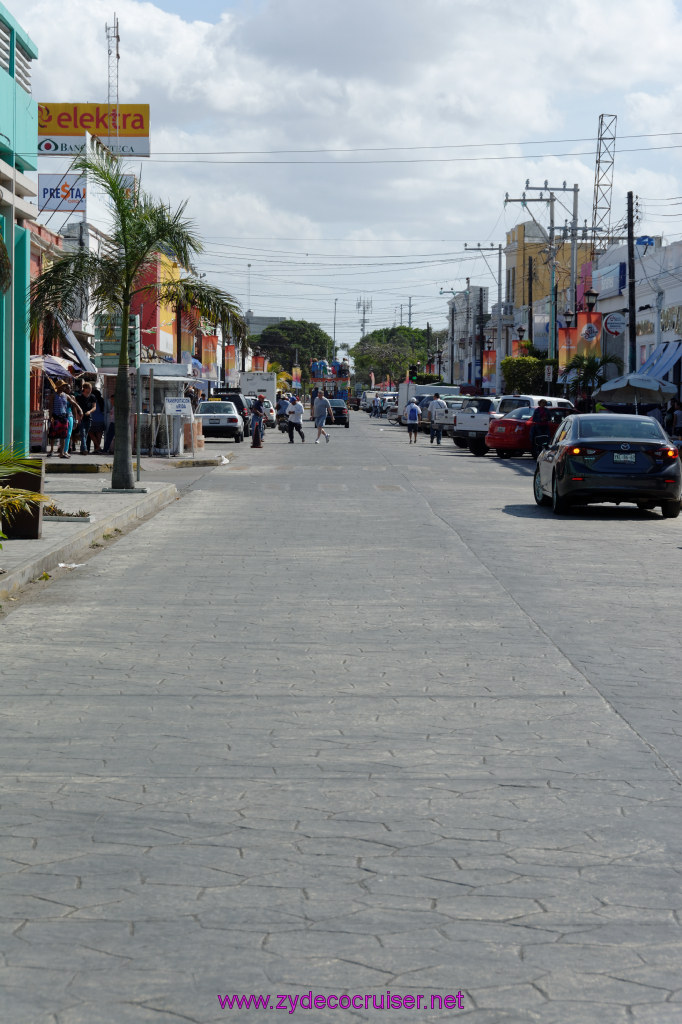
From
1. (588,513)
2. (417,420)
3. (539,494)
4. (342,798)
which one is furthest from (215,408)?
(342,798)

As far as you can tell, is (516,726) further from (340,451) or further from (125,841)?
(340,451)

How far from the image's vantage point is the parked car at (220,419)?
160ft

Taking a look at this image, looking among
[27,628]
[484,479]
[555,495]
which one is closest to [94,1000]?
[27,628]

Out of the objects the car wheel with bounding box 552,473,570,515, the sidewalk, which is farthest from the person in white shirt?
the car wheel with bounding box 552,473,570,515

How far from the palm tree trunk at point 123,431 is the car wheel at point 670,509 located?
8982 mm

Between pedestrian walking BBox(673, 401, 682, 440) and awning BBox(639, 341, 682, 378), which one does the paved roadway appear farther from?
awning BBox(639, 341, 682, 378)

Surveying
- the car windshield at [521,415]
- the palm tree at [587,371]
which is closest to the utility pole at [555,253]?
the palm tree at [587,371]

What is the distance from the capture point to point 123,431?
23.1 meters

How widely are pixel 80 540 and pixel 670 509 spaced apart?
9.14 m

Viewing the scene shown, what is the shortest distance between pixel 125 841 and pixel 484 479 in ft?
82.2

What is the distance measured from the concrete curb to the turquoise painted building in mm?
3324

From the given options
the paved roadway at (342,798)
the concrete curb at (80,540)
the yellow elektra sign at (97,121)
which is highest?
the yellow elektra sign at (97,121)

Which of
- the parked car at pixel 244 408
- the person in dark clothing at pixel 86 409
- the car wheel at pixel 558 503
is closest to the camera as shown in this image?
the car wheel at pixel 558 503

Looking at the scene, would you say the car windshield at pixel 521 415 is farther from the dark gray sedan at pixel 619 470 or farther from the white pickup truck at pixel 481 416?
the dark gray sedan at pixel 619 470
